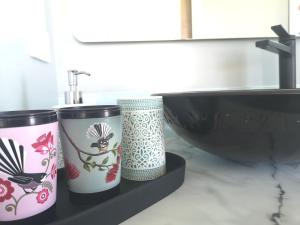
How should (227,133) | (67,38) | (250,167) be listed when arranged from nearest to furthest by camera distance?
(227,133), (250,167), (67,38)

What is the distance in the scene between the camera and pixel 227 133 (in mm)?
447

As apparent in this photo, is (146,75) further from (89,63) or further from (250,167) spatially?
(250,167)

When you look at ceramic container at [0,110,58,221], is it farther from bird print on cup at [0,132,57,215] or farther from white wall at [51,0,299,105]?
white wall at [51,0,299,105]

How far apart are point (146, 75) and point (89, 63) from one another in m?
0.20

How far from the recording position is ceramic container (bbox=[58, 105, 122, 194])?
347 mm

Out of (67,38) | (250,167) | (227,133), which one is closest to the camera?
(227,133)

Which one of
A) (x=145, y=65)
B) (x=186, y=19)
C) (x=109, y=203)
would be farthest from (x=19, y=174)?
(x=186, y=19)

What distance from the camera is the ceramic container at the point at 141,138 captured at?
44 cm

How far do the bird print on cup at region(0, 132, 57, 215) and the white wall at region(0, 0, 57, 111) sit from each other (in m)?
0.26

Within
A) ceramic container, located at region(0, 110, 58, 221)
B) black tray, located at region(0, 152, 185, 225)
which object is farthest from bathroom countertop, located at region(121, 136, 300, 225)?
ceramic container, located at region(0, 110, 58, 221)

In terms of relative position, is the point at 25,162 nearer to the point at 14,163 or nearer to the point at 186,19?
the point at 14,163

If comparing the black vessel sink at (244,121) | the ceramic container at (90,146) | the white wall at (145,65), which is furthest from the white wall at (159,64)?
the ceramic container at (90,146)

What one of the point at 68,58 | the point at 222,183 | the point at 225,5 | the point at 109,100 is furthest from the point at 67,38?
the point at 222,183

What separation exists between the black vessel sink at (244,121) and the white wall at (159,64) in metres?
0.40
